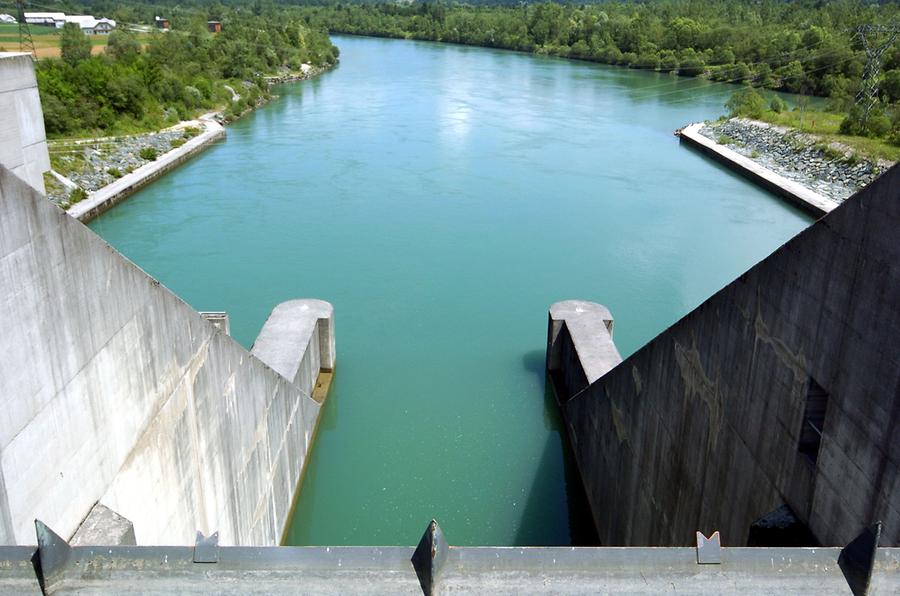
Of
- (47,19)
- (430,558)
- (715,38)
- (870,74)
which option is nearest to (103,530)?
(430,558)

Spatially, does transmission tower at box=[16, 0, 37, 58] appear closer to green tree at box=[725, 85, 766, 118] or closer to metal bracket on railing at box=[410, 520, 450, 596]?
metal bracket on railing at box=[410, 520, 450, 596]

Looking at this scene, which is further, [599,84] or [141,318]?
[599,84]

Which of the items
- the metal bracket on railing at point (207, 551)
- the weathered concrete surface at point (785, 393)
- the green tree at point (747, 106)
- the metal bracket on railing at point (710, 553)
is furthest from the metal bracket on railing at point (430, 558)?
the green tree at point (747, 106)

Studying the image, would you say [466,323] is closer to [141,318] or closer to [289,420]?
A: [289,420]

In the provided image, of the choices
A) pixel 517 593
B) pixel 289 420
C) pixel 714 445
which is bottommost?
pixel 289 420

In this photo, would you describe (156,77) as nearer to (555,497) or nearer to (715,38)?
(555,497)

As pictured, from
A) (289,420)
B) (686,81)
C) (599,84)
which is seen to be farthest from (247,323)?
(686,81)

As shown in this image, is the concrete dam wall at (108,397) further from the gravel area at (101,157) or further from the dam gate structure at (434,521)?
the gravel area at (101,157)

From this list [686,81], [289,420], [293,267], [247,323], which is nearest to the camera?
[289,420]
